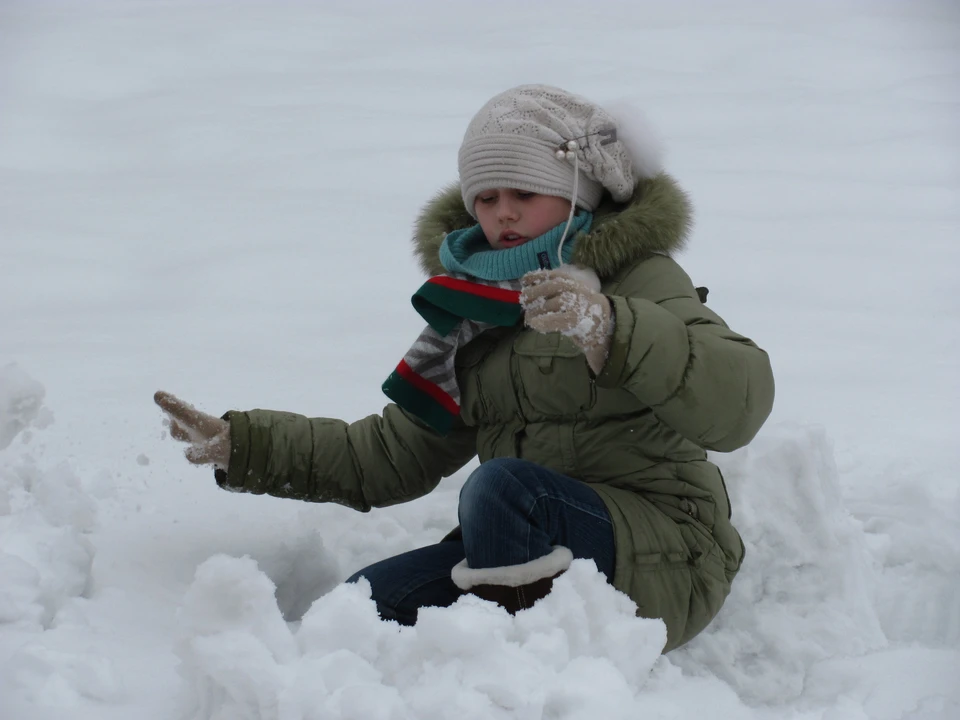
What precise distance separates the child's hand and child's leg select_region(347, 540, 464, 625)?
0.38m

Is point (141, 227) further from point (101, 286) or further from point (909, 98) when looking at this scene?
point (909, 98)

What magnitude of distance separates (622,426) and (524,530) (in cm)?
31

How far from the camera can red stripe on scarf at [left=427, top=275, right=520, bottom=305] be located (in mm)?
1867

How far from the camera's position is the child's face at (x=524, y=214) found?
191 centimetres

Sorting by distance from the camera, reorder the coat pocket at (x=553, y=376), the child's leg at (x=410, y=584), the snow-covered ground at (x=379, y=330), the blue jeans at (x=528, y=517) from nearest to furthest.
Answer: the snow-covered ground at (x=379, y=330)
the blue jeans at (x=528, y=517)
the coat pocket at (x=553, y=376)
the child's leg at (x=410, y=584)

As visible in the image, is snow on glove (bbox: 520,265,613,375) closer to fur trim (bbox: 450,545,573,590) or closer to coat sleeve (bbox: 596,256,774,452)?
coat sleeve (bbox: 596,256,774,452)

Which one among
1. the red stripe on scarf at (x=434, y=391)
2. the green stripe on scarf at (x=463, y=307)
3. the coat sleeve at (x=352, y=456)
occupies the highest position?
the green stripe on scarf at (x=463, y=307)

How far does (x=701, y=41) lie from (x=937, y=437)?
21.2ft

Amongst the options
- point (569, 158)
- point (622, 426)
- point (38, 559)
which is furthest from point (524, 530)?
point (38, 559)

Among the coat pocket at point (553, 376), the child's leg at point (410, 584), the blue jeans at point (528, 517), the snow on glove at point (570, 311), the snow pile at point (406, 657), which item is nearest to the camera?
the snow pile at point (406, 657)

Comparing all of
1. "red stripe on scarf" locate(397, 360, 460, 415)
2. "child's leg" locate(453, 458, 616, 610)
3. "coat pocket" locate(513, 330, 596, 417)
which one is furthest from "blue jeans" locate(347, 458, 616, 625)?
"red stripe on scarf" locate(397, 360, 460, 415)

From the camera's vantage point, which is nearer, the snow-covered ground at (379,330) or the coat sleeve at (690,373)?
the snow-covered ground at (379,330)

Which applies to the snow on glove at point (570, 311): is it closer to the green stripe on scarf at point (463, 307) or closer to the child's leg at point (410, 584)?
the green stripe on scarf at point (463, 307)

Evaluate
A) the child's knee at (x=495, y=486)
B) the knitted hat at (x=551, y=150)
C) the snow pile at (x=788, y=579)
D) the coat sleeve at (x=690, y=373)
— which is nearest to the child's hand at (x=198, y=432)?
the child's knee at (x=495, y=486)
